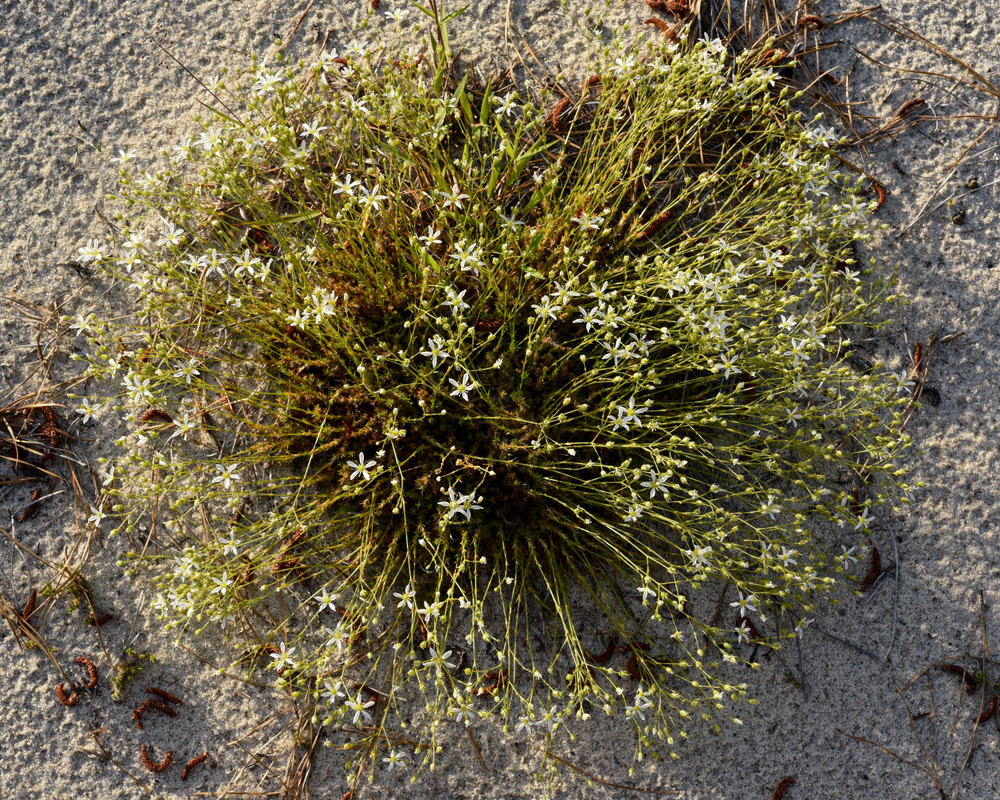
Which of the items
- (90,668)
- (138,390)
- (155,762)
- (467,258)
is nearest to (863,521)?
(467,258)

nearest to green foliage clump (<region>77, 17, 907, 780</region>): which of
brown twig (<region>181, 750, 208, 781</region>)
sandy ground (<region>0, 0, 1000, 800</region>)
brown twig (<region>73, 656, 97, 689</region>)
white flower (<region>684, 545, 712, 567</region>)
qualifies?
white flower (<region>684, 545, 712, 567</region>)

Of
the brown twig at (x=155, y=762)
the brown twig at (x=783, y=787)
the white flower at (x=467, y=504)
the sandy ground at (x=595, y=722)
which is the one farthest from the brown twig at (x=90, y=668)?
the brown twig at (x=783, y=787)

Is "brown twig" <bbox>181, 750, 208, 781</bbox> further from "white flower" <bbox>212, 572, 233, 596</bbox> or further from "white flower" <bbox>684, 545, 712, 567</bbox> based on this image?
"white flower" <bbox>684, 545, 712, 567</bbox>

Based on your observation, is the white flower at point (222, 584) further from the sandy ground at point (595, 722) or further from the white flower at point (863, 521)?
the white flower at point (863, 521)

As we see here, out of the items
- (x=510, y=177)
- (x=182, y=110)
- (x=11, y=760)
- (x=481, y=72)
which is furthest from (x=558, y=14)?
(x=11, y=760)

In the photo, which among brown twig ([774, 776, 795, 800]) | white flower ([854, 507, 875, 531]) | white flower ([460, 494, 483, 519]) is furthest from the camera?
brown twig ([774, 776, 795, 800])

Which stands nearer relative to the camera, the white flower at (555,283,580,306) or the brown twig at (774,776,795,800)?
the white flower at (555,283,580,306)

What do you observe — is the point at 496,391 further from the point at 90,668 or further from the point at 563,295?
the point at 90,668
